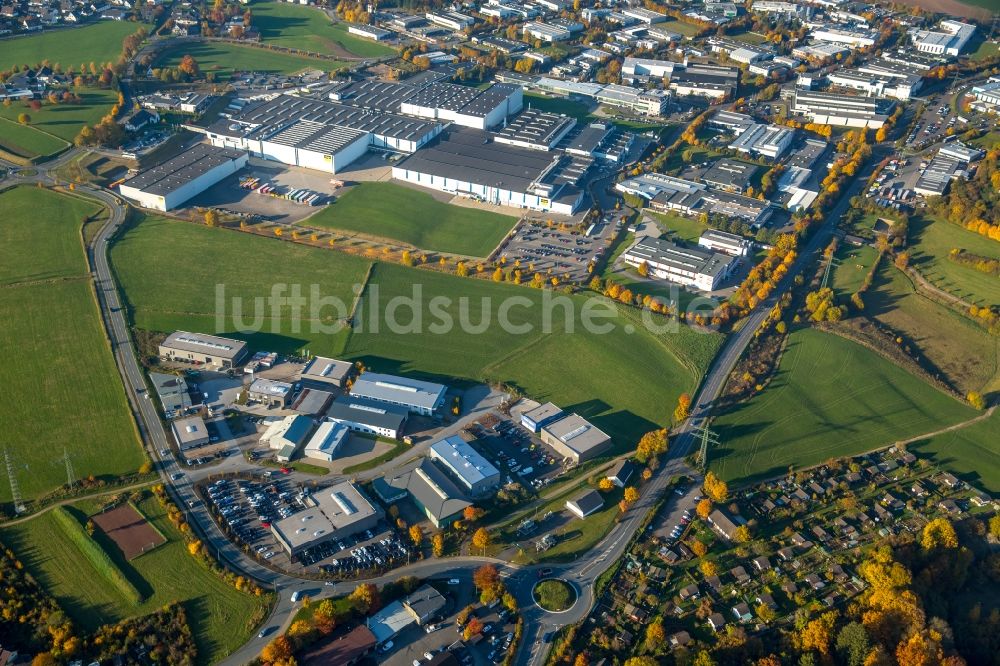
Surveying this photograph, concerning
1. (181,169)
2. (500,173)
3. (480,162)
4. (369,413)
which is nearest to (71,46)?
(181,169)

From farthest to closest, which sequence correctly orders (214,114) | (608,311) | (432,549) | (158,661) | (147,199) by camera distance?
(214,114) < (147,199) < (608,311) < (432,549) < (158,661)

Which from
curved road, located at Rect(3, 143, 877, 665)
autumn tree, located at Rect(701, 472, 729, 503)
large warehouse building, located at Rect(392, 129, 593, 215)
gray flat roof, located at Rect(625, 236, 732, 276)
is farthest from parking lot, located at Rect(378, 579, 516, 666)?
large warehouse building, located at Rect(392, 129, 593, 215)

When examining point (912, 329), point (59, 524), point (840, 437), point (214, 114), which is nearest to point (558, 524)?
point (840, 437)

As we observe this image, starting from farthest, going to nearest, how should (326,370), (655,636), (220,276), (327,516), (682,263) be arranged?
(682,263), (220,276), (326,370), (327,516), (655,636)

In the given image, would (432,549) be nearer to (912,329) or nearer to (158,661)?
(158,661)

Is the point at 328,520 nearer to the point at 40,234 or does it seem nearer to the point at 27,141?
the point at 40,234

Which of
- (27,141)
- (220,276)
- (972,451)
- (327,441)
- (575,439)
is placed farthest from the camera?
(27,141)

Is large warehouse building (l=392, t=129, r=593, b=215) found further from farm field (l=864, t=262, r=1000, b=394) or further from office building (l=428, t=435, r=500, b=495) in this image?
office building (l=428, t=435, r=500, b=495)
